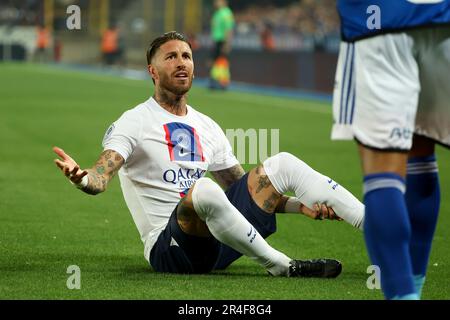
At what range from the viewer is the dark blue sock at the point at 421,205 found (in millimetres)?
4305

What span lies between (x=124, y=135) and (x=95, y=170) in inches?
16.0

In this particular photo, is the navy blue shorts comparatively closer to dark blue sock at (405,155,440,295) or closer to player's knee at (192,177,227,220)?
player's knee at (192,177,227,220)

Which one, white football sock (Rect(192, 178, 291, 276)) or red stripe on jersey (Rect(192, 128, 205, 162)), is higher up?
red stripe on jersey (Rect(192, 128, 205, 162))

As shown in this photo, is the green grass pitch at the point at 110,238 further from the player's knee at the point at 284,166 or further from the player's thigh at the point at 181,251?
the player's knee at the point at 284,166

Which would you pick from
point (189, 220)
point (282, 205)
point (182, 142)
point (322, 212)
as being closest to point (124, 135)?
point (182, 142)

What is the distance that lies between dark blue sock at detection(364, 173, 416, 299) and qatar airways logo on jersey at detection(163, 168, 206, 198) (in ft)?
5.98

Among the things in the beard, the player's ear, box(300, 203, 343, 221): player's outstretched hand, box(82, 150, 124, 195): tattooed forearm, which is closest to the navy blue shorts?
box(300, 203, 343, 221): player's outstretched hand

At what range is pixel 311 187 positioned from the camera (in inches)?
208

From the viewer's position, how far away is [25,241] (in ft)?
21.5

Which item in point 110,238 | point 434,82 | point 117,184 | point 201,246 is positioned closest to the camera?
point 434,82

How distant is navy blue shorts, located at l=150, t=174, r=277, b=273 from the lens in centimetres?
520

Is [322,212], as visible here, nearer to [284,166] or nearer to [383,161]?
[284,166]
